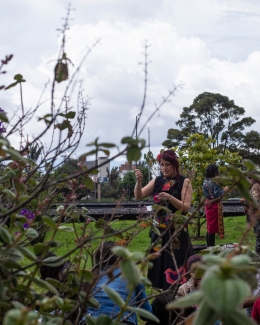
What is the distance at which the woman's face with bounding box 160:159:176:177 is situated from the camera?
13.5ft

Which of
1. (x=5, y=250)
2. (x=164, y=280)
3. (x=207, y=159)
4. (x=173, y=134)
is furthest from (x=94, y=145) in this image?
(x=173, y=134)

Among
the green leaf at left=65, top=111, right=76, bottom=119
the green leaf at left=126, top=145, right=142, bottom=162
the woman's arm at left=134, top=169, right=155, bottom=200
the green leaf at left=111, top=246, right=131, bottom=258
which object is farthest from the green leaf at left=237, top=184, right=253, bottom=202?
the woman's arm at left=134, top=169, right=155, bottom=200

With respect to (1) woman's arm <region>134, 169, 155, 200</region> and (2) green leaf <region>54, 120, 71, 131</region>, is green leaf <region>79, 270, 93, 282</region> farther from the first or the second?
(1) woman's arm <region>134, 169, 155, 200</region>

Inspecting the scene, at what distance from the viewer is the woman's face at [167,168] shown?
13.5ft

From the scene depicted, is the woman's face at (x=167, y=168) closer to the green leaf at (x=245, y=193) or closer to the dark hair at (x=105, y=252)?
the dark hair at (x=105, y=252)

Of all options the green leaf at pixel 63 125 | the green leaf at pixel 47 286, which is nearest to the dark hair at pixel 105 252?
the green leaf at pixel 47 286

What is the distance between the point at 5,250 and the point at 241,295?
0.63 meters

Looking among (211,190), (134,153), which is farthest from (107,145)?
(211,190)

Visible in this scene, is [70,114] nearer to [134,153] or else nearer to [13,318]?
[134,153]

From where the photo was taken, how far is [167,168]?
4.14 metres

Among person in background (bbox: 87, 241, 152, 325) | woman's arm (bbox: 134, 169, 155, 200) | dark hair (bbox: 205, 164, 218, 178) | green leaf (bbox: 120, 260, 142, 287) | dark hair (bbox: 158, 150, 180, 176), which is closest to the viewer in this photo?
green leaf (bbox: 120, 260, 142, 287)

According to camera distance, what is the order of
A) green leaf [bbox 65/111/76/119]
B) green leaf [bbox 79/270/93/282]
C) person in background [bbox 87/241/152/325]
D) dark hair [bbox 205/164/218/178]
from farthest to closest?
dark hair [bbox 205/164/218/178]
person in background [bbox 87/241/152/325]
green leaf [bbox 65/111/76/119]
green leaf [bbox 79/270/93/282]

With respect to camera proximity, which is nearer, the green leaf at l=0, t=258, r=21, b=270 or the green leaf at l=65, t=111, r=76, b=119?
the green leaf at l=0, t=258, r=21, b=270

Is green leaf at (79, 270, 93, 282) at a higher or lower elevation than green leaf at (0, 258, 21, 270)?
lower
